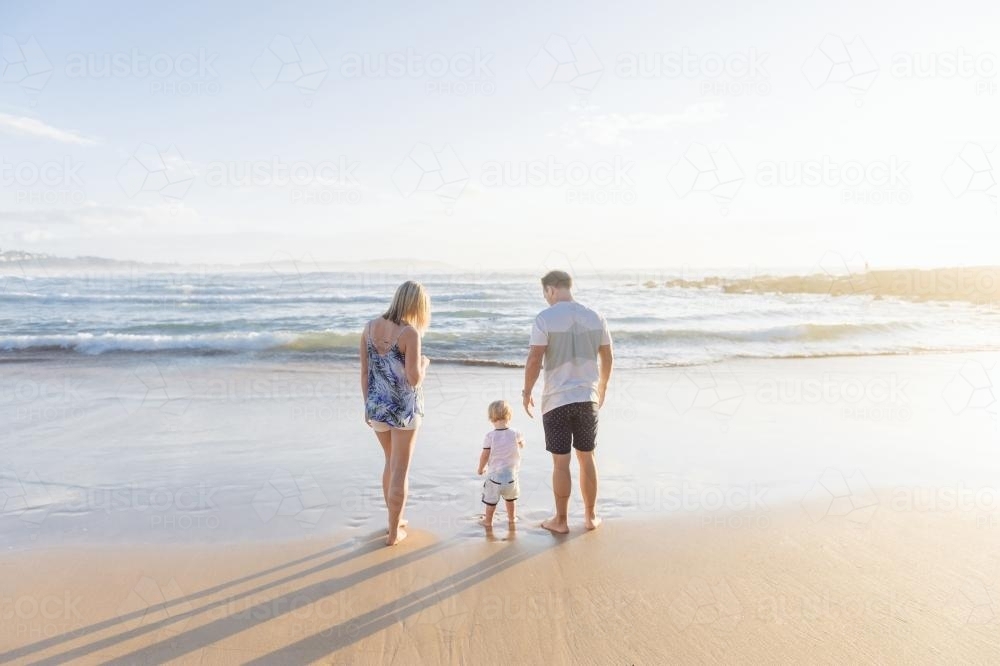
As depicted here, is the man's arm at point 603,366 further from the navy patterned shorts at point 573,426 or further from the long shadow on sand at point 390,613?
the long shadow on sand at point 390,613

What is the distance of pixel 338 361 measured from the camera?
1409cm

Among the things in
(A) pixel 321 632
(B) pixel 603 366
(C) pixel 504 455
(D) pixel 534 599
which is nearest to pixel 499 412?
(C) pixel 504 455

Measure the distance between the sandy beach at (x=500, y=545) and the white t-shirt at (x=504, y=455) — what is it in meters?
0.43

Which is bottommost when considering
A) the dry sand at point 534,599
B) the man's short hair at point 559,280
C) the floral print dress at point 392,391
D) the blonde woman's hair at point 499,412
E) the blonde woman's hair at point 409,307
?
the dry sand at point 534,599

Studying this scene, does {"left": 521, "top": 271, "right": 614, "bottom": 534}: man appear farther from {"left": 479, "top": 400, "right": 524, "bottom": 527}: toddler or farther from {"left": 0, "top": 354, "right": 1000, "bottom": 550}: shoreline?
{"left": 0, "top": 354, "right": 1000, "bottom": 550}: shoreline

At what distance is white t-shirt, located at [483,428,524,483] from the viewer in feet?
16.2

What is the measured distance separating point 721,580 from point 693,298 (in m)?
27.6

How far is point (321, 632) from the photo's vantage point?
3.38 meters

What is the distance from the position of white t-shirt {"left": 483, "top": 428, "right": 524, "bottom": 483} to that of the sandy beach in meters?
0.43

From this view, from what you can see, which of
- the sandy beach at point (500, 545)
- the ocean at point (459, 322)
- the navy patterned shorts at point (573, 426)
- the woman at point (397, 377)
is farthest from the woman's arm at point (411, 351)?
the ocean at point (459, 322)

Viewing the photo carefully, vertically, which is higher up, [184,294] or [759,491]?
[184,294]

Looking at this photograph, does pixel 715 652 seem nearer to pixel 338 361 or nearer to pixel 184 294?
pixel 338 361

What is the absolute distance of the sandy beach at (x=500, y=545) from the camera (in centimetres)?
332

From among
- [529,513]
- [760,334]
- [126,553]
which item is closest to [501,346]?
[760,334]
